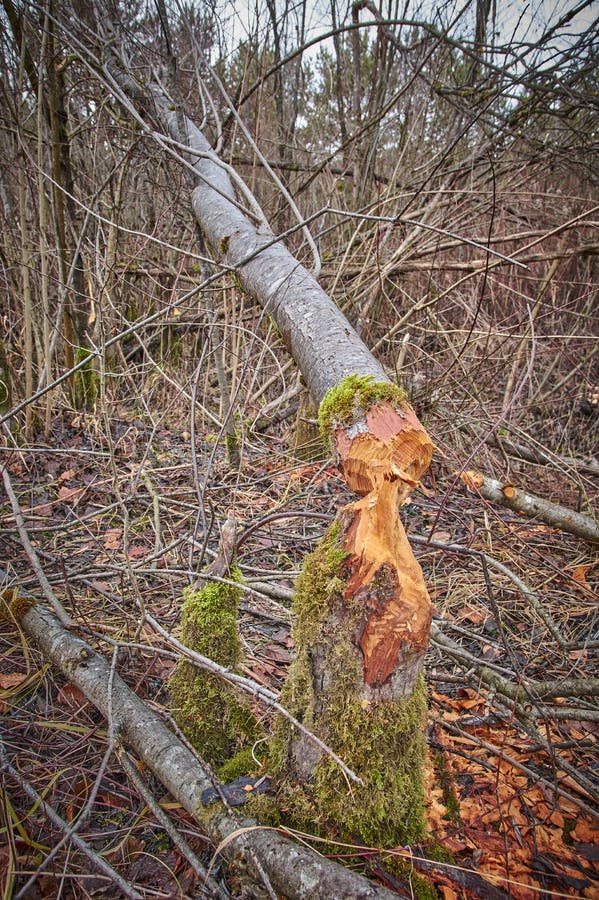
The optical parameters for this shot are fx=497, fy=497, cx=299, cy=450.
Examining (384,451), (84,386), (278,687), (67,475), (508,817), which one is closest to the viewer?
(384,451)

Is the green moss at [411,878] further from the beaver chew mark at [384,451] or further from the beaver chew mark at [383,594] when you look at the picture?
the beaver chew mark at [384,451]

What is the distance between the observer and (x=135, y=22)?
3979 mm

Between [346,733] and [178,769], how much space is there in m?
0.52

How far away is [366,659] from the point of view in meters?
1.21

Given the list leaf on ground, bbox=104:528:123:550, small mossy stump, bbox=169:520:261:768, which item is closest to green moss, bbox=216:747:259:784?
small mossy stump, bbox=169:520:261:768

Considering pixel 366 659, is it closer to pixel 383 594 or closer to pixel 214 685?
pixel 383 594

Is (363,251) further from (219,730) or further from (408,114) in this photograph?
(219,730)

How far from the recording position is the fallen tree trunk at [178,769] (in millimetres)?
1097

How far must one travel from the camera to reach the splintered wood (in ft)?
3.96

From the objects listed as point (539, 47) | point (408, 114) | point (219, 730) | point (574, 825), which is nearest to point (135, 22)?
point (408, 114)

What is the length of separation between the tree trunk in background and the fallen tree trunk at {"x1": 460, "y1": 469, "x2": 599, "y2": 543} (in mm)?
1648

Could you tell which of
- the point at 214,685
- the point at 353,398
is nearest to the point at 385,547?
the point at 353,398

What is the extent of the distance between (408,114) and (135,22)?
8.32ft

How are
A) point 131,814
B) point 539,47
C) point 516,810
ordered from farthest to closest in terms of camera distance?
point 539,47
point 516,810
point 131,814
